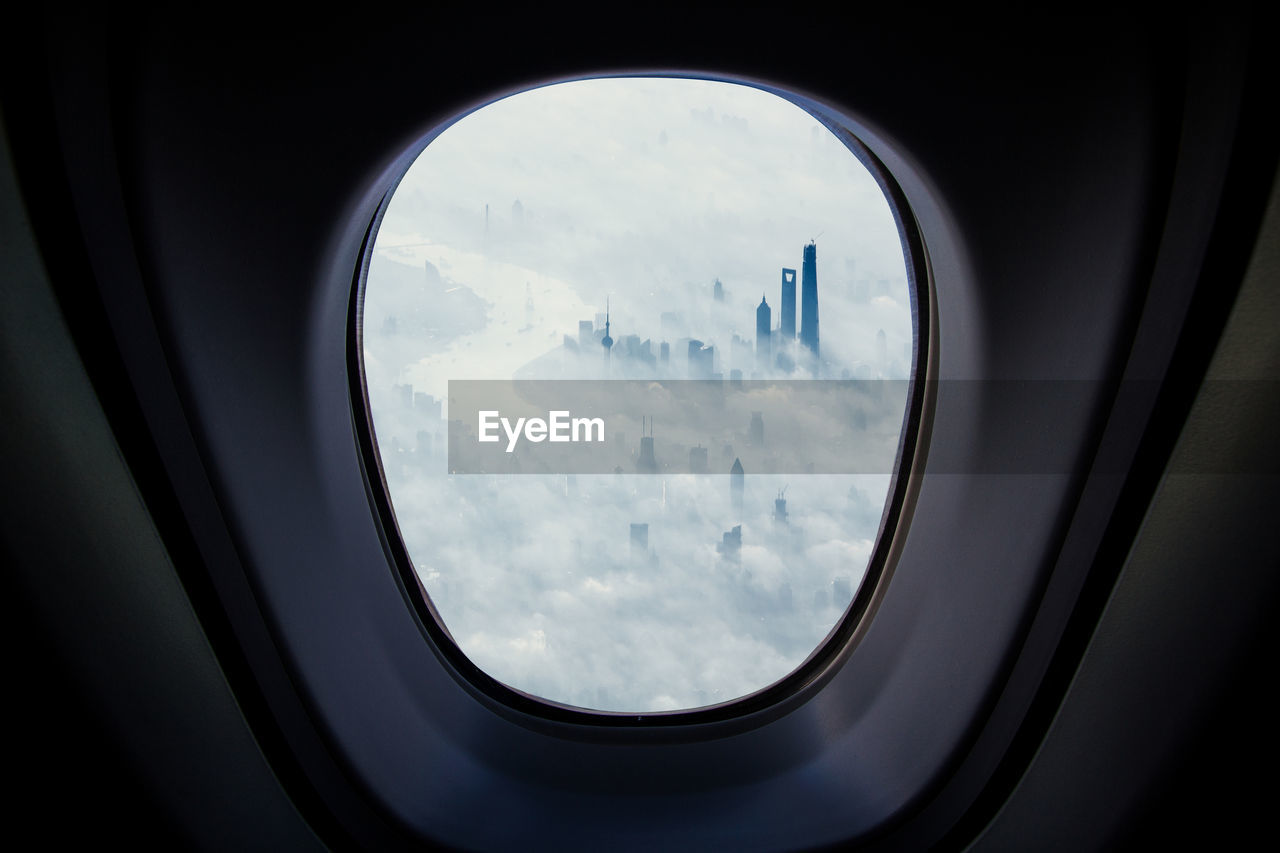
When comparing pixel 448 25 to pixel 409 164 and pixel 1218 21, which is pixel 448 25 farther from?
pixel 1218 21

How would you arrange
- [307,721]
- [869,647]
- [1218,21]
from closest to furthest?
[1218,21], [307,721], [869,647]

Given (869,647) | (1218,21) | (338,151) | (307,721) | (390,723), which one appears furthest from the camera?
(869,647)

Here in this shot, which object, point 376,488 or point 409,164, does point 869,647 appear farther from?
point 409,164

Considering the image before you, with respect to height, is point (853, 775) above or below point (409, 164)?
below

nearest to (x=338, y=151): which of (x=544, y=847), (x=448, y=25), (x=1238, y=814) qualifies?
(x=448, y=25)

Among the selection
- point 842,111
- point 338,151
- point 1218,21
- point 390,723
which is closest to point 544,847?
point 390,723

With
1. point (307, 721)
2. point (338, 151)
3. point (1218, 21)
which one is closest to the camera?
point (1218, 21)

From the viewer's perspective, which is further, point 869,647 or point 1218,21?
point 869,647

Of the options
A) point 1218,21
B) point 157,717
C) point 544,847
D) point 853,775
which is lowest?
point 544,847

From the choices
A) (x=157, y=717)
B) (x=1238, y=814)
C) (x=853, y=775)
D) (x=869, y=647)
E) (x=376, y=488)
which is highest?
(x=376, y=488)
